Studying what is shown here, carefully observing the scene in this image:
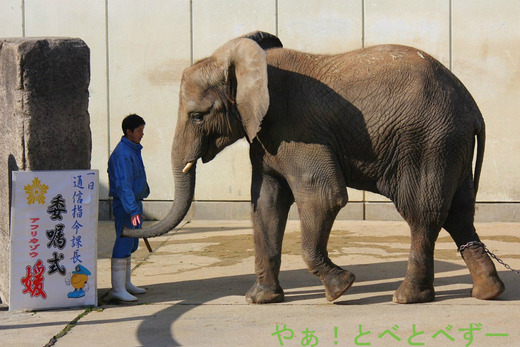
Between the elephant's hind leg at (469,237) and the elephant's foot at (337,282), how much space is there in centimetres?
99

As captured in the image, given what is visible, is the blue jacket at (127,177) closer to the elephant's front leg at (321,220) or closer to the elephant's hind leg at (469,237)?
the elephant's front leg at (321,220)

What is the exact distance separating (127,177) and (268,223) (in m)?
1.18

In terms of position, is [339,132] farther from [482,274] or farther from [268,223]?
[482,274]

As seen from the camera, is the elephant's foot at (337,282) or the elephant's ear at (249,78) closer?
the elephant's ear at (249,78)

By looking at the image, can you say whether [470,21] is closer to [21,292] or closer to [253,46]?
[253,46]

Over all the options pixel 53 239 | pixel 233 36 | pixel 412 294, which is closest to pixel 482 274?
pixel 412 294

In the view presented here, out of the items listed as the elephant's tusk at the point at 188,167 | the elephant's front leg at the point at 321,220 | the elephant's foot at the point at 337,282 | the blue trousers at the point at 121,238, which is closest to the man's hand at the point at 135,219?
the blue trousers at the point at 121,238

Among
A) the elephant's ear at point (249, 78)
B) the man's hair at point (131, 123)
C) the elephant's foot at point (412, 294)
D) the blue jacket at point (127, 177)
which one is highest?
the elephant's ear at point (249, 78)

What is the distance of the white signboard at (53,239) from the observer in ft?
22.4

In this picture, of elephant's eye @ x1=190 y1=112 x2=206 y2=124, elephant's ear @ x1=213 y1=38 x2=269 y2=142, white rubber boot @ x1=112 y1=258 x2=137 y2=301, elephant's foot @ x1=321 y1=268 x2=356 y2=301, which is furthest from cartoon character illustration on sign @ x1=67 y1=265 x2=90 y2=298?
elephant's foot @ x1=321 y1=268 x2=356 y2=301

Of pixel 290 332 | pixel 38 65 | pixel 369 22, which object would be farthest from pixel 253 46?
pixel 369 22

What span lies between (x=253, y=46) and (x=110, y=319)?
2253 mm

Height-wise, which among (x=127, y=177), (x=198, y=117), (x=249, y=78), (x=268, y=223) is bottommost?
Result: (x=268, y=223)

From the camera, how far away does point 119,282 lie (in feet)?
23.9
